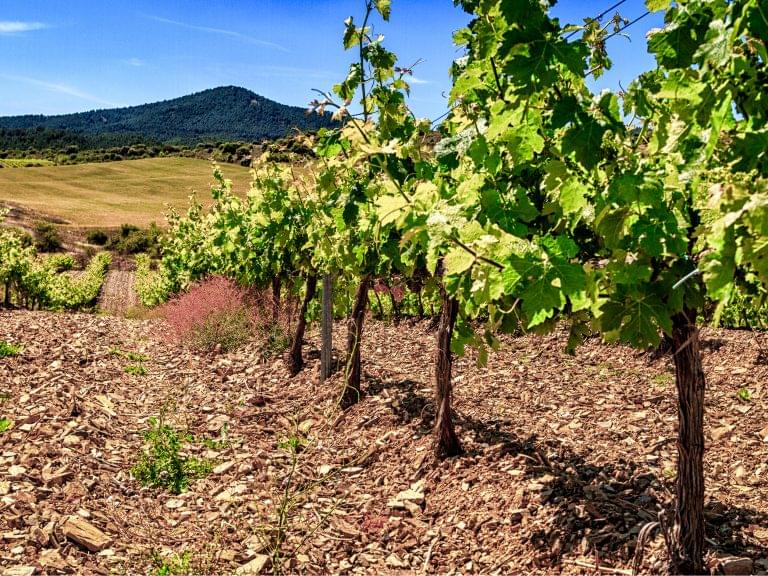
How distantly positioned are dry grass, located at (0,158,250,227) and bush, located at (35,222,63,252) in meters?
8.14

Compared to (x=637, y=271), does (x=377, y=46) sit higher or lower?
higher

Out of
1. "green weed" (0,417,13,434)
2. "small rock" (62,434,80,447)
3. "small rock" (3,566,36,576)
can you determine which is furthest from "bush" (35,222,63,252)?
"small rock" (3,566,36,576)

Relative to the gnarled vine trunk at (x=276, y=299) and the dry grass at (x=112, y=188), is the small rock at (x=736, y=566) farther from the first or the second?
the dry grass at (x=112, y=188)

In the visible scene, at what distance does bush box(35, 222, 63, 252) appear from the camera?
168 feet

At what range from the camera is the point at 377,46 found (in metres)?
4.79

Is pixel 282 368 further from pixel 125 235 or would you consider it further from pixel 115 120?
pixel 115 120

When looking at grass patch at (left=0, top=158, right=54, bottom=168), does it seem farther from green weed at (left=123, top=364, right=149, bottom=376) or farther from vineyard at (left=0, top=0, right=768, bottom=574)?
vineyard at (left=0, top=0, right=768, bottom=574)

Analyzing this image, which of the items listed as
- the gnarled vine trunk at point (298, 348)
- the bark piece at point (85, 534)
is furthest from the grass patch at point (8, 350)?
the bark piece at point (85, 534)

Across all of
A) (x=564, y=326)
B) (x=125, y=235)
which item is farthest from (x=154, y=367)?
(x=125, y=235)

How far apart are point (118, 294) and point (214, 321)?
2732 cm

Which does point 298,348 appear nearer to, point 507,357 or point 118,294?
point 507,357

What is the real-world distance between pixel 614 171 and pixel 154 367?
31.3 ft

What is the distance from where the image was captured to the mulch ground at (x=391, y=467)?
4410 mm

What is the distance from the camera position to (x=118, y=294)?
3631cm
